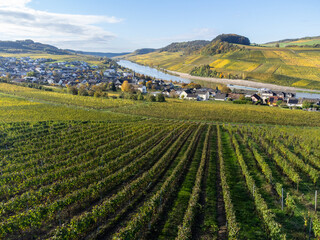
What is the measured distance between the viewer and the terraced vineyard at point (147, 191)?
1391 cm

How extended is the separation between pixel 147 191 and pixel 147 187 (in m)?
0.48

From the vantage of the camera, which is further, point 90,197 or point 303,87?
point 303,87

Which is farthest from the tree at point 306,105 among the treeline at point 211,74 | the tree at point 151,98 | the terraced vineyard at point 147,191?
the treeline at point 211,74

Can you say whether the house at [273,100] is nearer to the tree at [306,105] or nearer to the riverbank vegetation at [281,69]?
the tree at [306,105]

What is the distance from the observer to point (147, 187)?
19641mm

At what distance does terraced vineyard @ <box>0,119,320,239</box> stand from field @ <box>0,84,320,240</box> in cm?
8

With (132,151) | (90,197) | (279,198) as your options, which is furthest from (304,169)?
(90,197)

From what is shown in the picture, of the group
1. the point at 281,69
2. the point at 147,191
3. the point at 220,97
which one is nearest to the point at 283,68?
the point at 281,69

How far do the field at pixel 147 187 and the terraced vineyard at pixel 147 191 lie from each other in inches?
3.3

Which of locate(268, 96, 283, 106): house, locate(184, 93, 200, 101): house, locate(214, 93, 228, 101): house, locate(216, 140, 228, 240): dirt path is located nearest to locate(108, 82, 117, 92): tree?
locate(184, 93, 200, 101): house

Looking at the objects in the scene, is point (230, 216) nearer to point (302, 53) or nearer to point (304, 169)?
point (304, 169)

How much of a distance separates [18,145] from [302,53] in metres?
235

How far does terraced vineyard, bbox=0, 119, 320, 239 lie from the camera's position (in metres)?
13.9

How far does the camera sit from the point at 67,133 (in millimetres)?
37750
